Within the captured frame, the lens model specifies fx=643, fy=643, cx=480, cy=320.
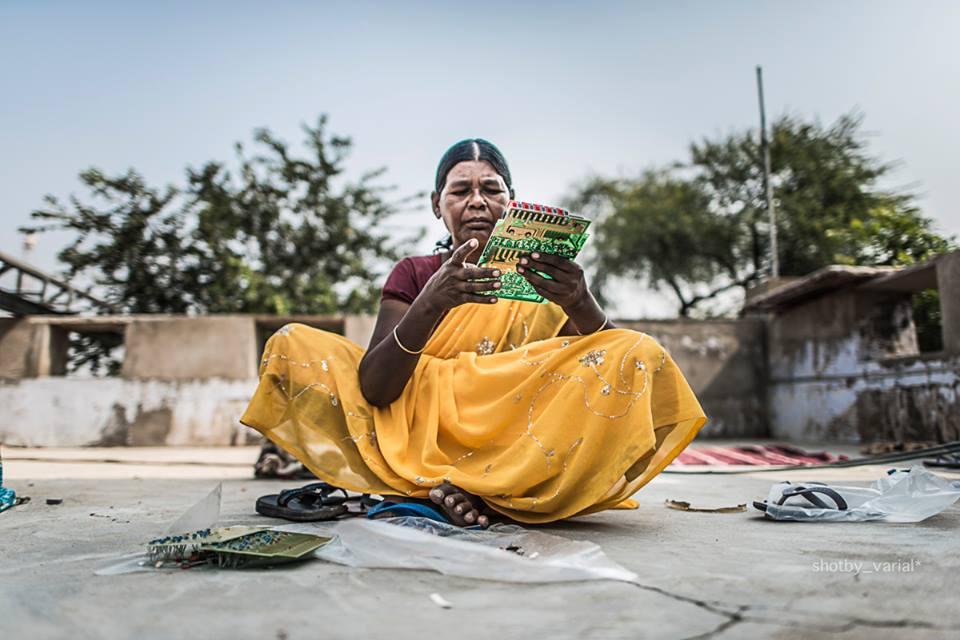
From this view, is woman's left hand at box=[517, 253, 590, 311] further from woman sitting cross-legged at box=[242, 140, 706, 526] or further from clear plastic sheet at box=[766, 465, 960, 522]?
clear plastic sheet at box=[766, 465, 960, 522]

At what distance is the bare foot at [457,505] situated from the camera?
177 centimetres

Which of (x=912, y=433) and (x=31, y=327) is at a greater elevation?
(x=31, y=327)

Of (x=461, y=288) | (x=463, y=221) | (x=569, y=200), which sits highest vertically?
(x=569, y=200)

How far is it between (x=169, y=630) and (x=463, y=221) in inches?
66.6

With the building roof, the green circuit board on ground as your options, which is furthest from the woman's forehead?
the building roof

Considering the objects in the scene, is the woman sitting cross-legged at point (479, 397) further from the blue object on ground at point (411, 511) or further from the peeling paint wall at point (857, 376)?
the peeling paint wall at point (857, 376)

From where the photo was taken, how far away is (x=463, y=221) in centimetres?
238

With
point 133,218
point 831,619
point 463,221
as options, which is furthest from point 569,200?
point 831,619

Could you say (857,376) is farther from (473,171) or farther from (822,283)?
(473,171)

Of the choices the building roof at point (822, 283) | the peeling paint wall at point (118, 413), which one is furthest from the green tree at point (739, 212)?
the peeling paint wall at point (118, 413)

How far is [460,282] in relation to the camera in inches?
72.7

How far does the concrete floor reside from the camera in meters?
0.96

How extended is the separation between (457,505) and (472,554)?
0.48 m

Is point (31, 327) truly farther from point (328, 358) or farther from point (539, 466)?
point (539, 466)
